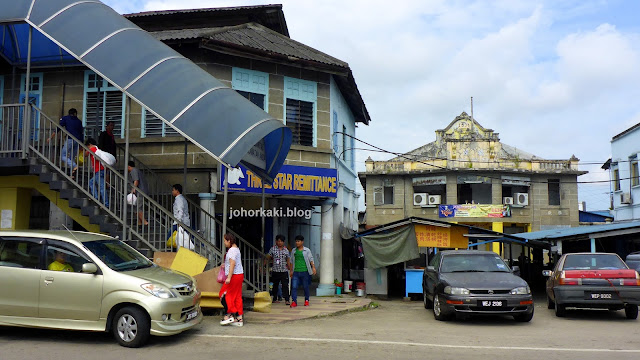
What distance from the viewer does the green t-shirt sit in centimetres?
1255

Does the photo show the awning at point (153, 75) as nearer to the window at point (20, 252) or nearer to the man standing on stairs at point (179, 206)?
the man standing on stairs at point (179, 206)

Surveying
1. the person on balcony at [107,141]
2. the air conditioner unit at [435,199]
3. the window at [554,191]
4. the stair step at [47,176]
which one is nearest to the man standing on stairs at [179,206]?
the stair step at [47,176]

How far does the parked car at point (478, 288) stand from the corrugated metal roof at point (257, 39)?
22.9ft

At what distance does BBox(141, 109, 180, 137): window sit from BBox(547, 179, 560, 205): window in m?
32.4

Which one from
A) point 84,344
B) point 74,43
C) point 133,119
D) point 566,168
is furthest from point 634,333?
point 566,168

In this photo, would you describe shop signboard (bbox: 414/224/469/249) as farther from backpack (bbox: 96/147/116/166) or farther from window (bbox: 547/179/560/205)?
window (bbox: 547/179/560/205)

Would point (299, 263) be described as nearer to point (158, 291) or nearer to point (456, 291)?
point (456, 291)

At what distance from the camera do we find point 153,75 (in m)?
9.95

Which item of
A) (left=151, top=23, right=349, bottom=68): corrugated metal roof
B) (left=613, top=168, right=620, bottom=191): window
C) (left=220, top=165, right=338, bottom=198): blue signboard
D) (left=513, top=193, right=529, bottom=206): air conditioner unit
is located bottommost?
(left=220, top=165, right=338, bottom=198): blue signboard

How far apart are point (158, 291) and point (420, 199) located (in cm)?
3351

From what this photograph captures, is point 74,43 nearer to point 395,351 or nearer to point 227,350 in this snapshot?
point 227,350

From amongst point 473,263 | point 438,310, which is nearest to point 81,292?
point 438,310

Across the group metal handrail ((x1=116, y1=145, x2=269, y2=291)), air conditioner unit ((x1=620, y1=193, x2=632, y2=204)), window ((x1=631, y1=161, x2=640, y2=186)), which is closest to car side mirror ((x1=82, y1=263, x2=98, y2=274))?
metal handrail ((x1=116, y1=145, x2=269, y2=291))

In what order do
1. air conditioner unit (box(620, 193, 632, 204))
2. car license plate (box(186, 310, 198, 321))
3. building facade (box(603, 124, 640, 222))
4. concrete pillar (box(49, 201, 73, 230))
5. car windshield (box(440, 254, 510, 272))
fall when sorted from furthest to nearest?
air conditioner unit (box(620, 193, 632, 204)) < building facade (box(603, 124, 640, 222)) < concrete pillar (box(49, 201, 73, 230)) < car windshield (box(440, 254, 510, 272)) < car license plate (box(186, 310, 198, 321))
